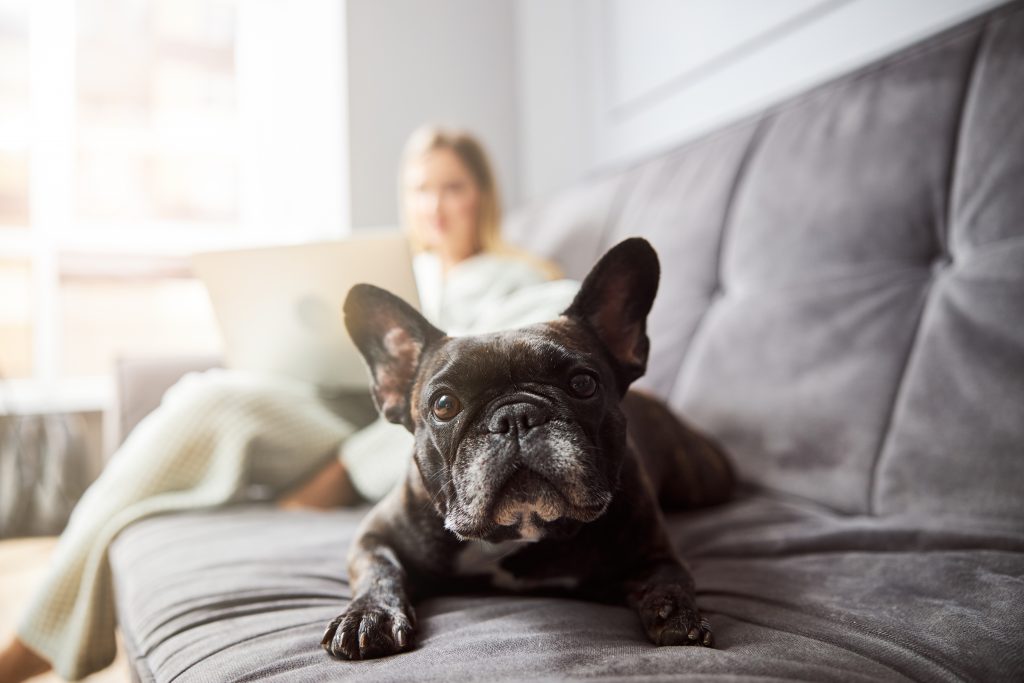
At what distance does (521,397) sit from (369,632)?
327 mm

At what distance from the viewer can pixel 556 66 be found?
3695 millimetres

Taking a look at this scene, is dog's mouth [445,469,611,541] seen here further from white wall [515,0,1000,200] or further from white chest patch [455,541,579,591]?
white wall [515,0,1000,200]

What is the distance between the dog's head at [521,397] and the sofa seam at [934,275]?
0.59 metres

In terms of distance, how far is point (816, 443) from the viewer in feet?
4.77

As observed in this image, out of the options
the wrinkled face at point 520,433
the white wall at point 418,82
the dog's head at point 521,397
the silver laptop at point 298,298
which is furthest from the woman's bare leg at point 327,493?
the white wall at point 418,82

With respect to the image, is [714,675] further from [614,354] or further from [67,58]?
[67,58]

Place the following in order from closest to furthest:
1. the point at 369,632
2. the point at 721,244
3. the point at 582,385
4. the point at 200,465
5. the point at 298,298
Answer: the point at 369,632
the point at 582,385
the point at 298,298
the point at 200,465
the point at 721,244

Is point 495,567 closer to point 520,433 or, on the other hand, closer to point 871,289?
point 520,433

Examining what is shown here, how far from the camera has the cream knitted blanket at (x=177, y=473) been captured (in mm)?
1426

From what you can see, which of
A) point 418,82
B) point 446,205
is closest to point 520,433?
point 446,205

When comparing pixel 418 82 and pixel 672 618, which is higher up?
pixel 418 82

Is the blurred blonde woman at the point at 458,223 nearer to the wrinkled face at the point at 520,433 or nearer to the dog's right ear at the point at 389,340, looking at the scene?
the dog's right ear at the point at 389,340

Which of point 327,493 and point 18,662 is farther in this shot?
point 327,493

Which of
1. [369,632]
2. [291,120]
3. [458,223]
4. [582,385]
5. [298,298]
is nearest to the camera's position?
[369,632]
